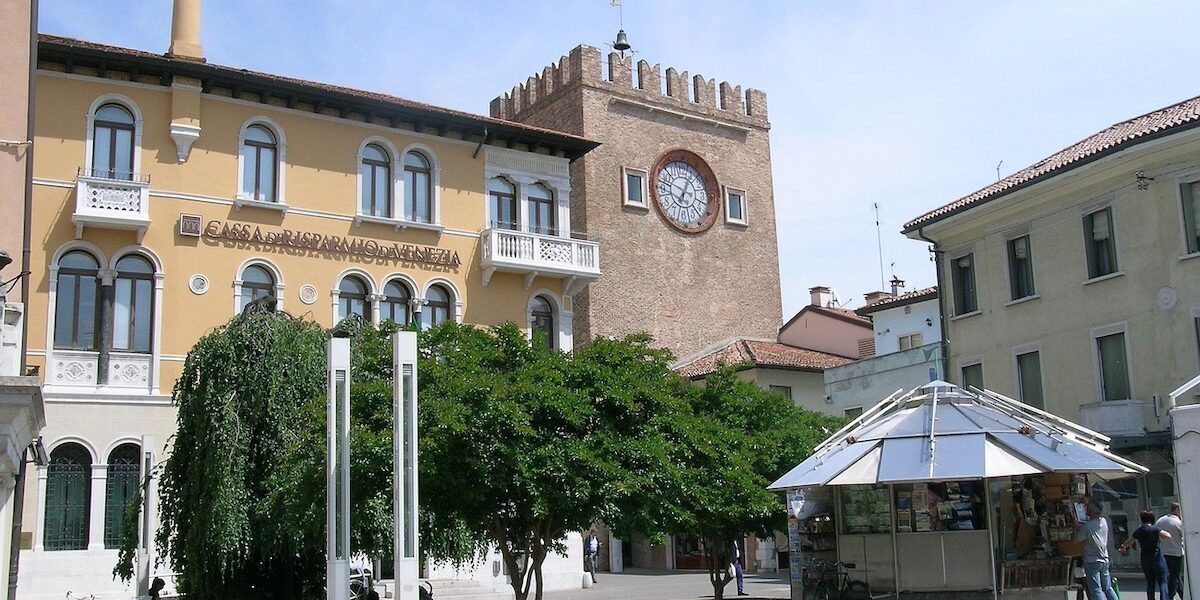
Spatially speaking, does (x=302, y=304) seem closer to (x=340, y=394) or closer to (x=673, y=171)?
(x=340, y=394)

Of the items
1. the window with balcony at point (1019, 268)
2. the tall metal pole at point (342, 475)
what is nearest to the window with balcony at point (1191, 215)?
the window with balcony at point (1019, 268)

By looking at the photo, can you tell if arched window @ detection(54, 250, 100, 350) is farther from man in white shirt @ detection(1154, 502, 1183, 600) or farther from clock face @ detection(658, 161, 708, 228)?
clock face @ detection(658, 161, 708, 228)

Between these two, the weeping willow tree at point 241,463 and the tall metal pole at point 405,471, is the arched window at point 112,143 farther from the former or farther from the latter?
the tall metal pole at point 405,471

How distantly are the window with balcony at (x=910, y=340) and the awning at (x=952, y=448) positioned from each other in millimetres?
23700

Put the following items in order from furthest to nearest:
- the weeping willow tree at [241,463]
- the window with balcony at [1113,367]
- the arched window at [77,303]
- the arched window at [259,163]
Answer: the arched window at [259,163]
the window with balcony at [1113,367]
the arched window at [77,303]
the weeping willow tree at [241,463]

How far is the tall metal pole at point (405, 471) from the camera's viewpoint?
12.2m

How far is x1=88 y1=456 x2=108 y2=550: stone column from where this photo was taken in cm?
2514

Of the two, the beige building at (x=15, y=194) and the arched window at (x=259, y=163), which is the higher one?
the arched window at (x=259, y=163)

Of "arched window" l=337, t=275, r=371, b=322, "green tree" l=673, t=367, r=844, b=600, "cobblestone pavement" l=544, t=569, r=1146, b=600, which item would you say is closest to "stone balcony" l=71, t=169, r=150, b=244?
"arched window" l=337, t=275, r=371, b=322

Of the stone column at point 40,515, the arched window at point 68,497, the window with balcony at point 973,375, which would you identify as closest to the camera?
the stone column at point 40,515

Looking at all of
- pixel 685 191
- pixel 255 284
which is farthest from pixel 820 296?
pixel 255 284

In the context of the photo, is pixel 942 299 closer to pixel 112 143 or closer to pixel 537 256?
pixel 537 256

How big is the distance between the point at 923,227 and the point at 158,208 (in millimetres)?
18223

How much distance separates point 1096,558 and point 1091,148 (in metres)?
15.7
